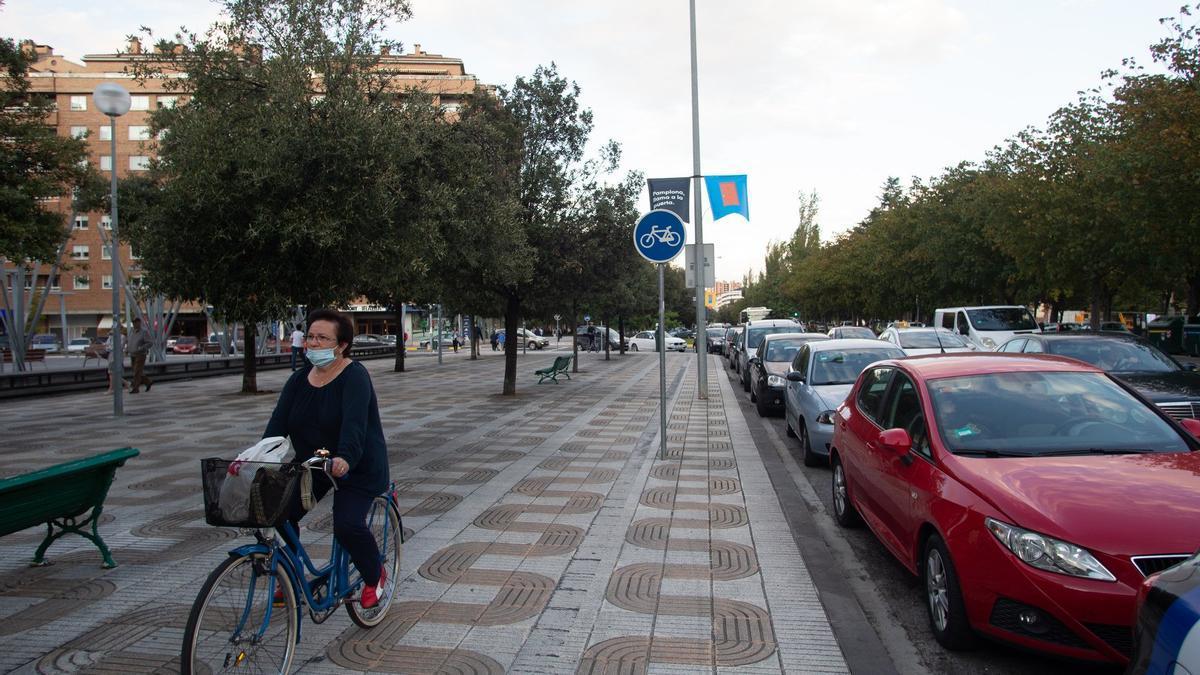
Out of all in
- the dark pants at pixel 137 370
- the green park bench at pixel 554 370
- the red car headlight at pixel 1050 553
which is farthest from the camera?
the green park bench at pixel 554 370

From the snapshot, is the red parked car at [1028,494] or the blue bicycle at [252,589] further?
the red parked car at [1028,494]

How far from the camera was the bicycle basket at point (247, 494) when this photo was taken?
325cm

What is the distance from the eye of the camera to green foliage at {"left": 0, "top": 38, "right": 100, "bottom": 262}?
11523mm

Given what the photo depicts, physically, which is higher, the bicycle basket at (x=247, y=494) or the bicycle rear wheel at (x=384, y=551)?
the bicycle basket at (x=247, y=494)

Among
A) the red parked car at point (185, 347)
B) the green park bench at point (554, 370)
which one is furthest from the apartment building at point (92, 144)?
the green park bench at point (554, 370)

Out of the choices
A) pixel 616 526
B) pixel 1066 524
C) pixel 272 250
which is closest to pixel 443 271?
pixel 272 250

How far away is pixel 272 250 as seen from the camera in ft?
27.5

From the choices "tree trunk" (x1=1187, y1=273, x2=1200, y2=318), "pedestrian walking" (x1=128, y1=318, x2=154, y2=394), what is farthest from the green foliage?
A: "tree trunk" (x1=1187, y1=273, x2=1200, y2=318)

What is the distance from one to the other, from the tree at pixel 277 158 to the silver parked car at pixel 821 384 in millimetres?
5540

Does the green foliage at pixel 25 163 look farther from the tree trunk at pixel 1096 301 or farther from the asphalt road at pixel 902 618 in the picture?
the tree trunk at pixel 1096 301

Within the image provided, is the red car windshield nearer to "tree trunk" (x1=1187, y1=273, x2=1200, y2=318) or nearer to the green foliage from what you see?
the green foliage

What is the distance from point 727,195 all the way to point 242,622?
15.3 meters

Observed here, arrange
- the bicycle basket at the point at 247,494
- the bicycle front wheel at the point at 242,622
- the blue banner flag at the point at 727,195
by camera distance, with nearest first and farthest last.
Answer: the bicycle front wheel at the point at 242,622
the bicycle basket at the point at 247,494
the blue banner flag at the point at 727,195

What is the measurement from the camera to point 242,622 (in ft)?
10.7
